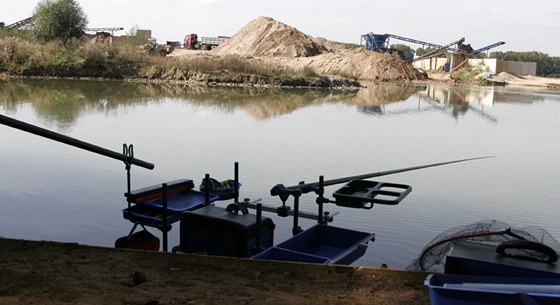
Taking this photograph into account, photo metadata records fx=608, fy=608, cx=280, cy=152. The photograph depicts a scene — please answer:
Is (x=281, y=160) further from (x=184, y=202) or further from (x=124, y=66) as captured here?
(x=124, y=66)

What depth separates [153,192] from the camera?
503 cm

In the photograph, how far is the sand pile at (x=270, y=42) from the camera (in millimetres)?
51334

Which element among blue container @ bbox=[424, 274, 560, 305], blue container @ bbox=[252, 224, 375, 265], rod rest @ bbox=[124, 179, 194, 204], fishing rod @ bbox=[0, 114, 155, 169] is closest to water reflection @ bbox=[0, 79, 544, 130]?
rod rest @ bbox=[124, 179, 194, 204]

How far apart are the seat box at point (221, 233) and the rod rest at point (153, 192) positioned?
2.42ft

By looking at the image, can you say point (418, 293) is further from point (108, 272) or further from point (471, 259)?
point (108, 272)

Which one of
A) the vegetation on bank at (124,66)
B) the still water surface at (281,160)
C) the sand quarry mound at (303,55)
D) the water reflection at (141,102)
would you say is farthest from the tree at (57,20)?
the still water surface at (281,160)

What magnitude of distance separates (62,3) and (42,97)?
22.4m

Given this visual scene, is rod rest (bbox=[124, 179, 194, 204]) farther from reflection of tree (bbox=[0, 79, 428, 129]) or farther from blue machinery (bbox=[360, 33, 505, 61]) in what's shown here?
blue machinery (bbox=[360, 33, 505, 61])

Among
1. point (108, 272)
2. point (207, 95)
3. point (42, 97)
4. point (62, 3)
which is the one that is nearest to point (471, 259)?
point (108, 272)

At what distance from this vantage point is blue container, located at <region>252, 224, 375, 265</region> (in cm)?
426

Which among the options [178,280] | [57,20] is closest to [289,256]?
[178,280]

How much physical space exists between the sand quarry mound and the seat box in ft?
124

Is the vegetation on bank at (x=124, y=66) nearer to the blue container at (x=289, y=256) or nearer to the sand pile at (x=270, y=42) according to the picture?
the sand pile at (x=270, y=42)

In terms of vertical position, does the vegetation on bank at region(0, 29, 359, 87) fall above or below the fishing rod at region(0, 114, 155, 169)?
above
